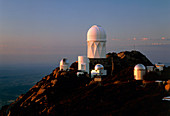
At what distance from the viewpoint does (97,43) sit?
6919 cm

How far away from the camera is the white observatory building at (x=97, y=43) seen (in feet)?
226

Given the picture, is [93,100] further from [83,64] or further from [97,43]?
[97,43]

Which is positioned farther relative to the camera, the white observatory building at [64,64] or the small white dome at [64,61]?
the small white dome at [64,61]

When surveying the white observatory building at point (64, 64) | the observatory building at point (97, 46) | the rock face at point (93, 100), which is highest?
the observatory building at point (97, 46)

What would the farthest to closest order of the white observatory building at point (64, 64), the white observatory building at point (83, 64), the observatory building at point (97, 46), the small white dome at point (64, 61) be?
the observatory building at point (97, 46)
the small white dome at point (64, 61)
the white observatory building at point (64, 64)
the white observatory building at point (83, 64)

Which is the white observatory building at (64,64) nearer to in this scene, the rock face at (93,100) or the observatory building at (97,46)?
the observatory building at (97,46)

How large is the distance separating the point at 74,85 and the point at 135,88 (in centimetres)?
1537

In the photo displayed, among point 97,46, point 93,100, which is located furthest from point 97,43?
point 93,100

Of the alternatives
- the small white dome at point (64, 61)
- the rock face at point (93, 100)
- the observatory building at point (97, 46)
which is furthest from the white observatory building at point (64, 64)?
the rock face at point (93, 100)

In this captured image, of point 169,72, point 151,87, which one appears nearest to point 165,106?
point 151,87

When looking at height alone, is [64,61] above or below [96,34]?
below

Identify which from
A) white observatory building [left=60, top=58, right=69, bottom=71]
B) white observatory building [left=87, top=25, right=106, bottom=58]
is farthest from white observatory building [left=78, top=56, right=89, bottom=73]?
white observatory building [left=87, top=25, right=106, bottom=58]

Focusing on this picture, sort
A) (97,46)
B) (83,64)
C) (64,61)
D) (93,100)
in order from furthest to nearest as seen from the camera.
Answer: (97,46), (64,61), (83,64), (93,100)

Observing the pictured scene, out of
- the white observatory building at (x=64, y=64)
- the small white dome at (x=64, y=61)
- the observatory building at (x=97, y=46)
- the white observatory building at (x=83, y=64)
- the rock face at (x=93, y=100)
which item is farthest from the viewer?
the observatory building at (x=97, y=46)
